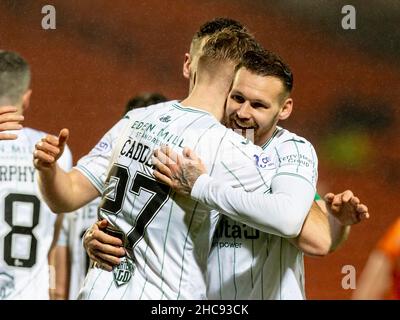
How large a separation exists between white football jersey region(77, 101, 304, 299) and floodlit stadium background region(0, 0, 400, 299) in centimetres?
217

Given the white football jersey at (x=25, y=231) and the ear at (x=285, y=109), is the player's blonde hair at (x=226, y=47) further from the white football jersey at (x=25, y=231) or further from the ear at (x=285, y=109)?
the white football jersey at (x=25, y=231)

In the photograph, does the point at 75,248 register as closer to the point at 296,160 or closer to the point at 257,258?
the point at 257,258

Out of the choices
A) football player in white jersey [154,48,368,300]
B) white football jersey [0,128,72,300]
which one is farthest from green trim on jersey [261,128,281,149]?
white football jersey [0,128,72,300]

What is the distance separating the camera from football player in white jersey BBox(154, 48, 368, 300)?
254 cm

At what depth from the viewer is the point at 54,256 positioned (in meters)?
4.45

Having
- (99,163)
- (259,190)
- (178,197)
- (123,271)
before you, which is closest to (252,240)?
(259,190)

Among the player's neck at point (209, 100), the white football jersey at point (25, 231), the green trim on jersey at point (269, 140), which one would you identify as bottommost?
the white football jersey at point (25, 231)

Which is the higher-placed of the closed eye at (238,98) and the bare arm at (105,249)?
the closed eye at (238,98)

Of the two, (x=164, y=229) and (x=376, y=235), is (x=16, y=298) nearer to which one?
(x=164, y=229)

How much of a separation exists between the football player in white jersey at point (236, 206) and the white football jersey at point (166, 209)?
0.16ft

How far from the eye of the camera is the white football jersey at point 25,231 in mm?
3881

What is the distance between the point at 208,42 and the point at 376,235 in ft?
7.50

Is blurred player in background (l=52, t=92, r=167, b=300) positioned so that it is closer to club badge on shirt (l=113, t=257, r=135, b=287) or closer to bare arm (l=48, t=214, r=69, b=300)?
bare arm (l=48, t=214, r=69, b=300)

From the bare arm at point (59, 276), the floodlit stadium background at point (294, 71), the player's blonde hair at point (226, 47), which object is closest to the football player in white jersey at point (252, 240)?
the player's blonde hair at point (226, 47)
